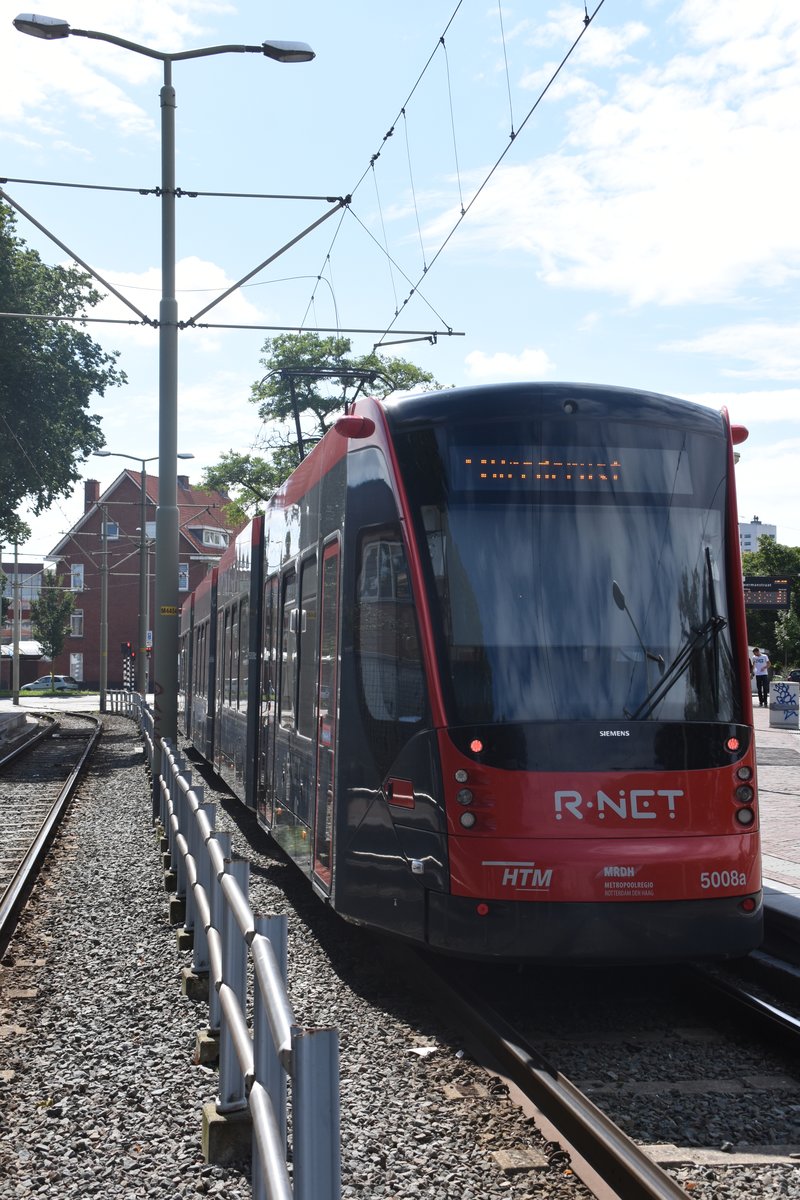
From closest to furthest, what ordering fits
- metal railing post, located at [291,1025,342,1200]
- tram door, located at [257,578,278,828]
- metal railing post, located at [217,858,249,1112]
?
metal railing post, located at [291,1025,342,1200] < metal railing post, located at [217,858,249,1112] < tram door, located at [257,578,278,828]

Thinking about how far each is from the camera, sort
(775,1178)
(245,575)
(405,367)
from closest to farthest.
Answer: (775,1178)
(245,575)
(405,367)

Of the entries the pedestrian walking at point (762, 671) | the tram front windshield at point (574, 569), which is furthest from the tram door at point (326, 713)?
the pedestrian walking at point (762, 671)

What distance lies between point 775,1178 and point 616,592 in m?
3.14

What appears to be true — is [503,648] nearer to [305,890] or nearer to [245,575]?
[305,890]

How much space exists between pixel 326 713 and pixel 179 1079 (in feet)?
9.98

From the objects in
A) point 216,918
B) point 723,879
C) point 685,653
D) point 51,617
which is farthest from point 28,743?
point 51,617

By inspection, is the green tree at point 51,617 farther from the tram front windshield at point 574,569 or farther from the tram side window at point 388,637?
the tram front windshield at point 574,569

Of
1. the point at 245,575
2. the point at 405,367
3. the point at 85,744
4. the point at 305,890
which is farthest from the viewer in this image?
the point at 405,367

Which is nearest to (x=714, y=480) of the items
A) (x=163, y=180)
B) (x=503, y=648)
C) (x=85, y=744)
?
(x=503, y=648)

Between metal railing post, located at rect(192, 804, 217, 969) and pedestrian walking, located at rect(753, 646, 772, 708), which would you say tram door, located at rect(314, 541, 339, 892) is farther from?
pedestrian walking, located at rect(753, 646, 772, 708)

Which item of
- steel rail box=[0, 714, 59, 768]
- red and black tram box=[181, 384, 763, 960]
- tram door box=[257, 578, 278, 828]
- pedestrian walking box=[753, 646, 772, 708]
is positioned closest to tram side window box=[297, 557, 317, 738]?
red and black tram box=[181, 384, 763, 960]

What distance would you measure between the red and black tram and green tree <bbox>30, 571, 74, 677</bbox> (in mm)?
76503

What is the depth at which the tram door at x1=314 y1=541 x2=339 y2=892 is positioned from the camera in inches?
320

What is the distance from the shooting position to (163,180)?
15969 mm
